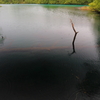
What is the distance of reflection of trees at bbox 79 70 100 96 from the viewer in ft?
22.7

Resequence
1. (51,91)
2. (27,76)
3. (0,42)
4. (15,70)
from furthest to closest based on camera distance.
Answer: (0,42)
(15,70)
(27,76)
(51,91)

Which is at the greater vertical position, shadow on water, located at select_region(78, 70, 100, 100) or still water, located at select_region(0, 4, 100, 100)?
still water, located at select_region(0, 4, 100, 100)

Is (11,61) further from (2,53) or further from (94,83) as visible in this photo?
(94,83)

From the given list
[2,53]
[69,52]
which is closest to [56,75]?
[69,52]

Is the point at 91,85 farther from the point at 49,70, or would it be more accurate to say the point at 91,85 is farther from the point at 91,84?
the point at 49,70

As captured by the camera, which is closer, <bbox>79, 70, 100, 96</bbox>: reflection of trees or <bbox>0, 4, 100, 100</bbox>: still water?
<bbox>0, 4, 100, 100</bbox>: still water

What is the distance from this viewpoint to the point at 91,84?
7.45 meters

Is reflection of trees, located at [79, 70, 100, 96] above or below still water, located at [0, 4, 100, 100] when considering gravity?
below

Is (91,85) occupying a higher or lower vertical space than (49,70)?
lower

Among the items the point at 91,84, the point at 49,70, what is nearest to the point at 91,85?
the point at 91,84

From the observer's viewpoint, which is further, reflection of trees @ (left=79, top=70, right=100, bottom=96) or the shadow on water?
reflection of trees @ (left=79, top=70, right=100, bottom=96)

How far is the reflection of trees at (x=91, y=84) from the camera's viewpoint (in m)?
6.92

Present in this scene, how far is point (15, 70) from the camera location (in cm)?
886

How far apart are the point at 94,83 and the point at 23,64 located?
6.46m
